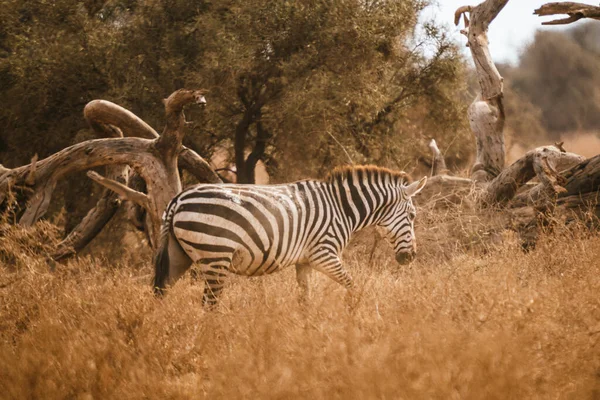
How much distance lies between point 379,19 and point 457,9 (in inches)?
81.3

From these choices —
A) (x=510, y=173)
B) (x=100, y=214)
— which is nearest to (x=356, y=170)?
(x=510, y=173)

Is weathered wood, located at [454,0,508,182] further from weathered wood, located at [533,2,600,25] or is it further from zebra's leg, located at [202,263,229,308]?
zebra's leg, located at [202,263,229,308]

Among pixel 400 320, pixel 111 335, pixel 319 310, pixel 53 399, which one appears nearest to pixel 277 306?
pixel 319 310

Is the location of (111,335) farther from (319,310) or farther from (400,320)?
(400,320)

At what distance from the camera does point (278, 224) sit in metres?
6.67

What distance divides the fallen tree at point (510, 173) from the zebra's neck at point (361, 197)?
1861 millimetres

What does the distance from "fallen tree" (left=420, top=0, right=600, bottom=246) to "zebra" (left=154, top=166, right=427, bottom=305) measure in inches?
75.2

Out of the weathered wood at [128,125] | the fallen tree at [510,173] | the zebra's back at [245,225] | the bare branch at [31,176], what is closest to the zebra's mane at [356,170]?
the zebra's back at [245,225]

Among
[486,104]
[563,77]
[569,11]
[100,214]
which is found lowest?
[563,77]

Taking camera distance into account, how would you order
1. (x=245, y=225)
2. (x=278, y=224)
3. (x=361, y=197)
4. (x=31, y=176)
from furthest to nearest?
(x=31, y=176), (x=361, y=197), (x=278, y=224), (x=245, y=225)

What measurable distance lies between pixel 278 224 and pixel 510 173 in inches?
217

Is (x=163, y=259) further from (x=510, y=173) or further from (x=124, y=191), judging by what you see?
(x=510, y=173)

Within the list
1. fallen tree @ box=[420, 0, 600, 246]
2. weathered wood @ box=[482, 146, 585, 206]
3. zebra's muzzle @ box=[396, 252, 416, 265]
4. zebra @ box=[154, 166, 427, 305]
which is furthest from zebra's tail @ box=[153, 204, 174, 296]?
weathered wood @ box=[482, 146, 585, 206]

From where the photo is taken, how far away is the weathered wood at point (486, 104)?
487 inches
